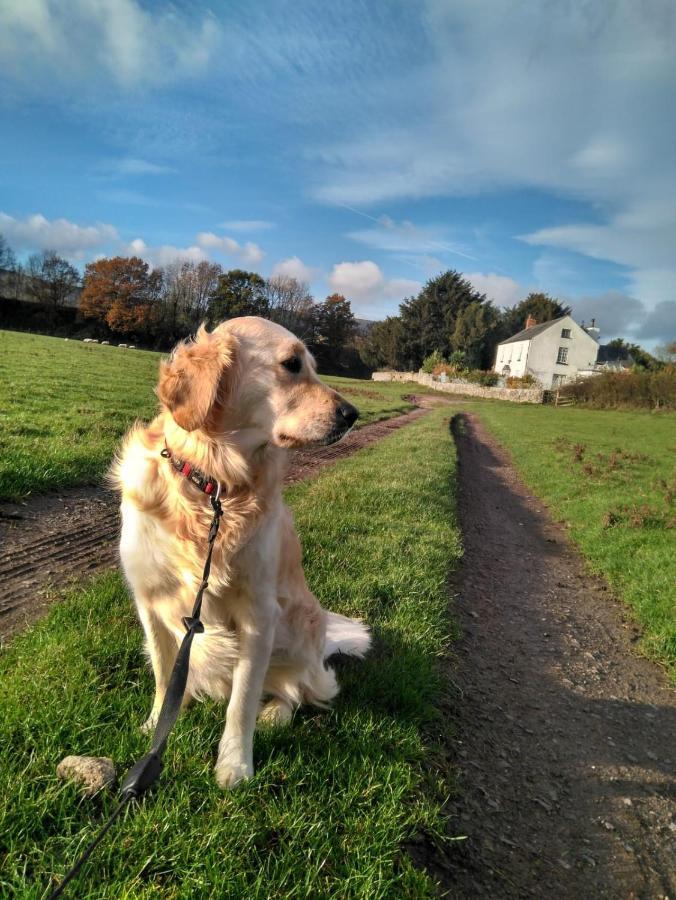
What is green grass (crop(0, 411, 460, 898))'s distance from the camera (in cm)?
181

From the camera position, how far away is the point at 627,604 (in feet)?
18.2

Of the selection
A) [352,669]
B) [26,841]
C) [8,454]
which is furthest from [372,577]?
[8,454]

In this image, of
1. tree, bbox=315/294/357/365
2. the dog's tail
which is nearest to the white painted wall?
tree, bbox=315/294/357/365

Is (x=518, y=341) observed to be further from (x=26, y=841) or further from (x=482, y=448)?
(x=26, y=841)

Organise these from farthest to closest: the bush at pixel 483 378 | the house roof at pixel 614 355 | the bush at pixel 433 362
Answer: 1. the house roof at pixel 614 355
2. the bush at pixel 433 362
3. the bush at pixel 483 378

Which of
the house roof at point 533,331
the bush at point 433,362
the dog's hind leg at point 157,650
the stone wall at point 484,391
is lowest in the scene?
the dog's hind leg at point 157,650

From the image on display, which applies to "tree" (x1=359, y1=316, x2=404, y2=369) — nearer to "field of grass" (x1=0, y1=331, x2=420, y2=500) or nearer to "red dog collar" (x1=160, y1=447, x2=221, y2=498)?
"field of grass" (x1=0, y1=331, x2=420, y2=500)

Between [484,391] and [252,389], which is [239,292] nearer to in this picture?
[484,391]

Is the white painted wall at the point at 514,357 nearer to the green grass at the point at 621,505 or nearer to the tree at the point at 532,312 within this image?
the tree at the point at 532,312

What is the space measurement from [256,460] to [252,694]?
1073 millimetres

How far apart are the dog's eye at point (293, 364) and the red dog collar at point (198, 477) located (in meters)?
0.70

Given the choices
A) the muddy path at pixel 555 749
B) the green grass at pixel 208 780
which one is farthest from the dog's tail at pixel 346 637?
the muddy path at pixel 555 749

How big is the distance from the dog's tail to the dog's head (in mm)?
1415

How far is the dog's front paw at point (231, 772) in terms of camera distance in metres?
2.23
